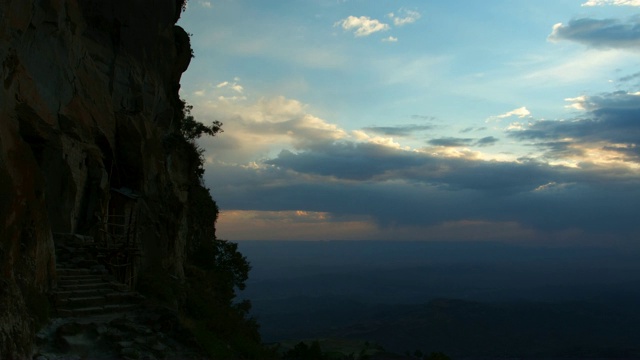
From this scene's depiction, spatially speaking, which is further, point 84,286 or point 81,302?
point 84,286

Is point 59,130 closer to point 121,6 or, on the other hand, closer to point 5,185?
point 5,185

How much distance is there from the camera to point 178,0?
39.3 meters

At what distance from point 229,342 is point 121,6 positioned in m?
20.5

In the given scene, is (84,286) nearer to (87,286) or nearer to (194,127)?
(87,286)

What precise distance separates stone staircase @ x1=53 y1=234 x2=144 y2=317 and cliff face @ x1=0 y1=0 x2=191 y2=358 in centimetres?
99

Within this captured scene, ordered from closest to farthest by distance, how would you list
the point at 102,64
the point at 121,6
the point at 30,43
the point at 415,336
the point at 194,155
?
the point at 30,43 < the point at 102,64 < the point at 121,6 < the point at 194,155 < the point at 415,336

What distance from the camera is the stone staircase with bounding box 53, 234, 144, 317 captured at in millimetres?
16500

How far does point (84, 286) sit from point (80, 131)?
27.7ft

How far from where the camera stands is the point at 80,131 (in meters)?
23.7

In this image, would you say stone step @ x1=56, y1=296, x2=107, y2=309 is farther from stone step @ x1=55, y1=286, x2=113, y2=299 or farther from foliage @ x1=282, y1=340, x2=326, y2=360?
foliage @ x1=282, y1=340, x2=326, y2=360

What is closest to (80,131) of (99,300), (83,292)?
(83,292)

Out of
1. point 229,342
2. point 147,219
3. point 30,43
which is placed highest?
point 30,43

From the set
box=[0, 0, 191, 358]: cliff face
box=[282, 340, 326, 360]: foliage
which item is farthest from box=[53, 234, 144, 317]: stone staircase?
box=[282, 340, 326, 360]: foliage

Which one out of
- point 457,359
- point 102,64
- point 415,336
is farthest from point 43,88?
point 415,336
